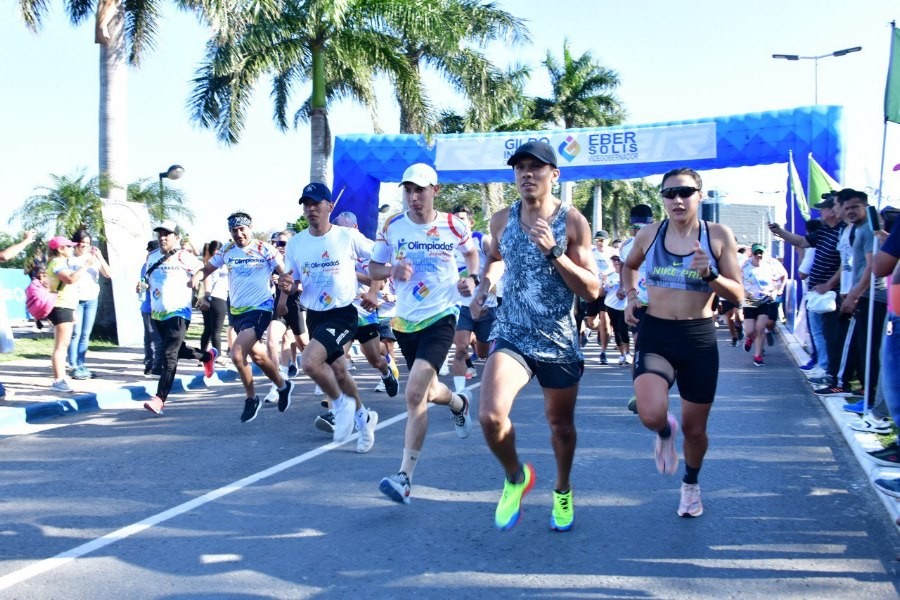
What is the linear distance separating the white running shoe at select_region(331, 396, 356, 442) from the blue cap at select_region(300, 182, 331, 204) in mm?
1641

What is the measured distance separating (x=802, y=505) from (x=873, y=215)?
275 cm

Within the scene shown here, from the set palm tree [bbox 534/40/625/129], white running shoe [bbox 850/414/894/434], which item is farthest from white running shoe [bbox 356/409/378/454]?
palm tree [bbox 534/40/625/129]

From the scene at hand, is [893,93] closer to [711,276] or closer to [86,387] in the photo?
[711,276]

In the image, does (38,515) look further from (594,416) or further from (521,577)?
(594,416)

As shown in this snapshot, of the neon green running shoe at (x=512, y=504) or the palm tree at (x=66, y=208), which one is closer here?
the neon green running shoe at (x=512, y=504)

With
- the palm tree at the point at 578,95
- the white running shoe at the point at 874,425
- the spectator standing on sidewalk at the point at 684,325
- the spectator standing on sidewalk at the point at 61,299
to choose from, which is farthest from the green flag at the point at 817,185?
the palm tree at the point at 578,95

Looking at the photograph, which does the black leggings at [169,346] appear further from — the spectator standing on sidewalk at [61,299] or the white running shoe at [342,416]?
the white running shoe at [342,416]

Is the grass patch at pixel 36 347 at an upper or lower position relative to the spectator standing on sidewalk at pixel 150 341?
lower

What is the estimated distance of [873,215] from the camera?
23.2 feet

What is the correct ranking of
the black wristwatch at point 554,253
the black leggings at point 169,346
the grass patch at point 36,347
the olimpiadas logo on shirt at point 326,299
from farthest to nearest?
1. the grass patch at point 36,347
2. the black leggings at point 169,346
3. the olimpiadas logo on shirt at point 326,299
4. the black wristwatch at point 554,253

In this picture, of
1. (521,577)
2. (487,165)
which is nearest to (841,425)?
(521,577)

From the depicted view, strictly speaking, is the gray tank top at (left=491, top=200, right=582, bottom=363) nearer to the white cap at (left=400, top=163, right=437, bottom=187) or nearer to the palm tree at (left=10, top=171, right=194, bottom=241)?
the white cap at (left=400, top=163, right=437, bottom=187)

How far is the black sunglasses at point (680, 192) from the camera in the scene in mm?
4988

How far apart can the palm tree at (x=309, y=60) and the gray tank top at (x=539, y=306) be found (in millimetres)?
16577
